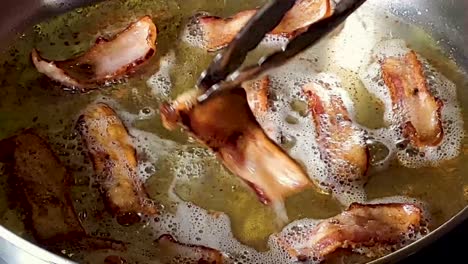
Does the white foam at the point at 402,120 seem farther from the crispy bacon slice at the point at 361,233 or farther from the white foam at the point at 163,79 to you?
the white foam at the point at 163,79

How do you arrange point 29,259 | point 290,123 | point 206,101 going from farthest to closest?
point 290,123 < point 206,101 < point 29,259

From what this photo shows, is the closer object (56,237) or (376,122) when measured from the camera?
(56,237)

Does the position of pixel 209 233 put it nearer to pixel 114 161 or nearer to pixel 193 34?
pixel 114 161

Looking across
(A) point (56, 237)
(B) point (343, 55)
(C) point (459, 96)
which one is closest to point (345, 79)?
(B) point (343, 55)

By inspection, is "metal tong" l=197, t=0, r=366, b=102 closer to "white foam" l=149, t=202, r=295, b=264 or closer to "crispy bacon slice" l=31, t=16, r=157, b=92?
"white foam" l=149, t=202, r=295, b=264

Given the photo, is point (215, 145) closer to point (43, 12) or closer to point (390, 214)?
point (390, 214)

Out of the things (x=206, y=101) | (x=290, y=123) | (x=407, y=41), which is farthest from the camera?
(x=407, y=41)

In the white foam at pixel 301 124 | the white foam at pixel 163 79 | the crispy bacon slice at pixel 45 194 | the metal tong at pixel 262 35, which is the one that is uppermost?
the metal tong at pixel 262 35

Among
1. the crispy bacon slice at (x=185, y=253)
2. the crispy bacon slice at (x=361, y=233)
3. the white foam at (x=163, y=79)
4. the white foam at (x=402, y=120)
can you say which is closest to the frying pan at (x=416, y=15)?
the white foam at (x=402, y=120)
